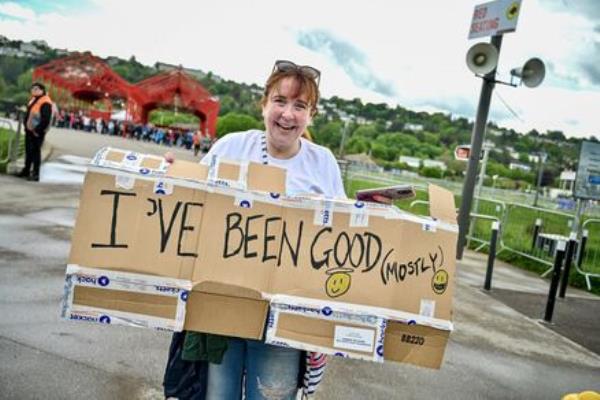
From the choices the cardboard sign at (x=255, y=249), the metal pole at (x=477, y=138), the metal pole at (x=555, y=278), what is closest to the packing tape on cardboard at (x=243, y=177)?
the cardboard sign at (x=255, y=249)

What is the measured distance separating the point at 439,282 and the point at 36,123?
10.3 meters

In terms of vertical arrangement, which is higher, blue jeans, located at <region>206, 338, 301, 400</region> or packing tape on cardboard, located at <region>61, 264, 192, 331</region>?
packing tape on cardboard, located at <region>61, 264, 192, 331</region>

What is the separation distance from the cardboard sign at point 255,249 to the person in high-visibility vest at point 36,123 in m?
9.77

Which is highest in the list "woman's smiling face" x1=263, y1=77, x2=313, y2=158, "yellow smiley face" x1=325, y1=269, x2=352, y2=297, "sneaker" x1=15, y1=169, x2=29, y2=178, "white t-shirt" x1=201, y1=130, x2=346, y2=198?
"woman's smiling face" x1=263, y1=77, x2=313, y2=158

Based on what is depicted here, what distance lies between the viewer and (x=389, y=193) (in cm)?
211

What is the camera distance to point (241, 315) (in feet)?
6.36

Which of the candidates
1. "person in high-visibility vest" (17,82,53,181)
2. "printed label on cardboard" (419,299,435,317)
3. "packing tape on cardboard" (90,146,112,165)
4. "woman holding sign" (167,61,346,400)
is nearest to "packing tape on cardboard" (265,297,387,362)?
"printed label on cardboard" (419,299,435,317)

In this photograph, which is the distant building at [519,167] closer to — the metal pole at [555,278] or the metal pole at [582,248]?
the metal pole at [582,248]

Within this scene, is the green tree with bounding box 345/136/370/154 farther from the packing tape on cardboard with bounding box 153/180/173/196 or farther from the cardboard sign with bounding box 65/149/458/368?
the packing tape on cardboard with bounding box 153/180/173/196

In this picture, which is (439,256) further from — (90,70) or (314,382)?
(90,70)

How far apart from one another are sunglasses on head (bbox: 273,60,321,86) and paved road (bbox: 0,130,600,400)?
2.14 meters

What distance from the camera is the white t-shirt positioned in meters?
2.27

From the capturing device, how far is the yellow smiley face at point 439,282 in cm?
201

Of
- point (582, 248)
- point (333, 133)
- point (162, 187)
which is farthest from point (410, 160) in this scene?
point (162, 187)
